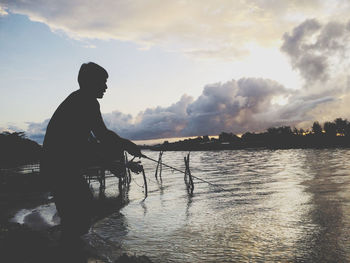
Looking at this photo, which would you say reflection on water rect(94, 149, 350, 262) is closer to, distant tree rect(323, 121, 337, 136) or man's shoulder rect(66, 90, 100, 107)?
man's shoulder rect(66, 90, 100, 107)

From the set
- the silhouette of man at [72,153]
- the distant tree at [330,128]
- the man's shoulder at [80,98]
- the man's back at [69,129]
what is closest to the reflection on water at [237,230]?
the silhouette of man at [72,153]

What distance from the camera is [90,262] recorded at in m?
6.46

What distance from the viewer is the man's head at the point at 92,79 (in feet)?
11.3

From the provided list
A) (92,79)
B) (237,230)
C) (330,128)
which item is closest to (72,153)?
(92,79)

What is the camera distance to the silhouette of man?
3244mm

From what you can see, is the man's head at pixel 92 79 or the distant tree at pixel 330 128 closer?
the man's head at pixel 92 79

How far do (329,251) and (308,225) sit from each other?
312cm

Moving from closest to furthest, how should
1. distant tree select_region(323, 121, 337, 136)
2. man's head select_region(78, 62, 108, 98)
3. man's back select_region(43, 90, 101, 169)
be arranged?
1. man's back select_region(43, 90, 101, 169)
2. man's head select_region(78, 62, 108, 98)
3. distant tree select_region(323, 121, 337, 136)

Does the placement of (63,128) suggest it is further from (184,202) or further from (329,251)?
(184,202)

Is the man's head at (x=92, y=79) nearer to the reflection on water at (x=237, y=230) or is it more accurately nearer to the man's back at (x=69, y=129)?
the man's back at (x=69, y=129)

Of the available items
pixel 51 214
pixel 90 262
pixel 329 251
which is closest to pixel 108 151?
pixel 90 262

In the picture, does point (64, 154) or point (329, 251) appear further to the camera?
point (329, 251)

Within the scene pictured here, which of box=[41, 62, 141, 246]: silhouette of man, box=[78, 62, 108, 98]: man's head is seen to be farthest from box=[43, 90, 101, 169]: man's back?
box=[78, 62, 108, 98]: man's head

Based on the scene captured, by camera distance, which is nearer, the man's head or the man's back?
the man's back
